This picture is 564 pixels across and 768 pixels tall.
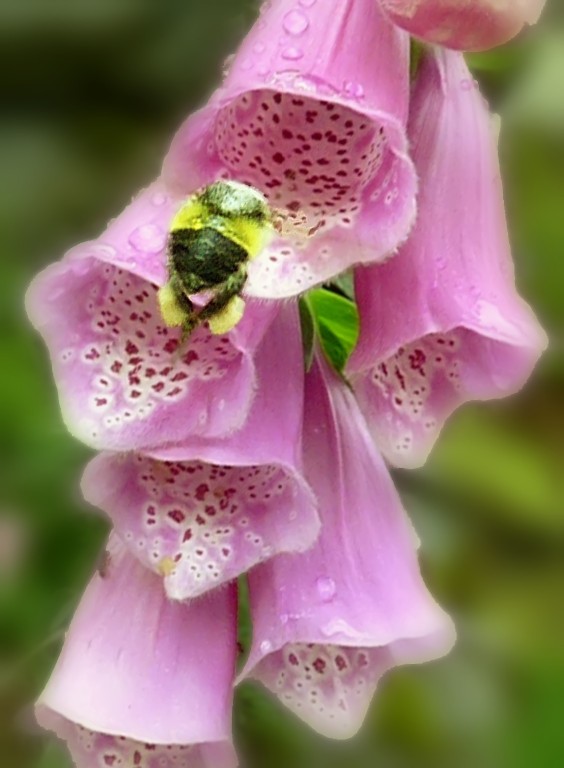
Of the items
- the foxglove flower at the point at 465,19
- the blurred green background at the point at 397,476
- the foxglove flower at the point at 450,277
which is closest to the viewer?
the foxglove flower at the point at 465,19

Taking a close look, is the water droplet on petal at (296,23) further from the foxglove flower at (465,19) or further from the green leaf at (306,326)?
the green leaf at (306,326)

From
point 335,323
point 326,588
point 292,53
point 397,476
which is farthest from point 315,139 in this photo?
point 397,476

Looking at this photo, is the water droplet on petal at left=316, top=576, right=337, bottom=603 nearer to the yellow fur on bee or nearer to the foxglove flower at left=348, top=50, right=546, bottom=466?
the foxglove flower at left=348, top=50, right=546, bottom=466

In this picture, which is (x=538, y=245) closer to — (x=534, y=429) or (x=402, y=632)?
(x=534, y=429)

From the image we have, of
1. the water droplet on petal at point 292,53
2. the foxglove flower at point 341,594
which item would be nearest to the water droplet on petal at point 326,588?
the foxglove flower at point 341,594

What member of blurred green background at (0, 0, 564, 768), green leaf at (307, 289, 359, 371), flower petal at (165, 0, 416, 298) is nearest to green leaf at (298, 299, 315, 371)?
green leaf at (307, 289, 359, 371)

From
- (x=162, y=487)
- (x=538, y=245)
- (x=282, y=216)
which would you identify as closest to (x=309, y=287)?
(x=282, y=216)
